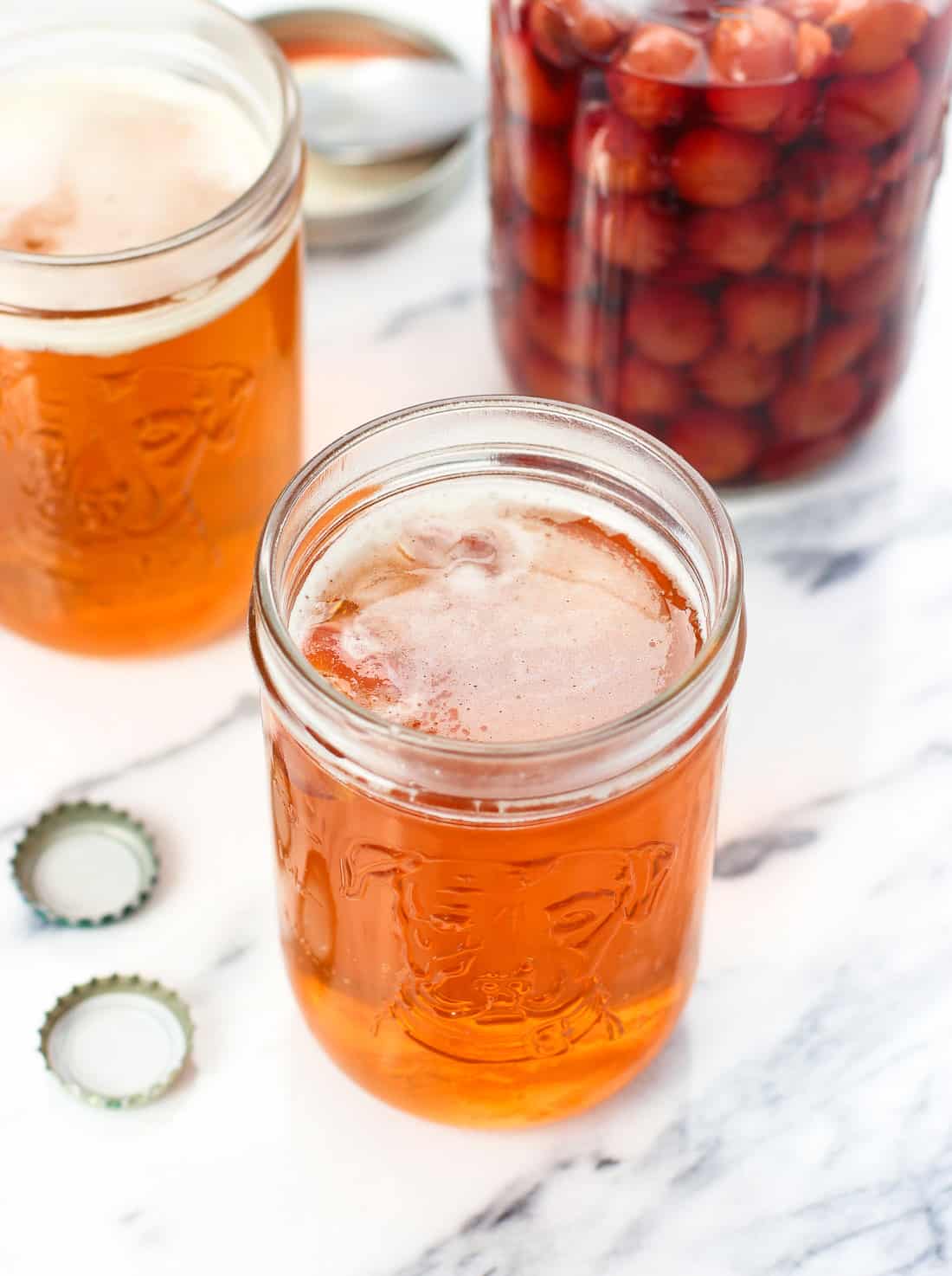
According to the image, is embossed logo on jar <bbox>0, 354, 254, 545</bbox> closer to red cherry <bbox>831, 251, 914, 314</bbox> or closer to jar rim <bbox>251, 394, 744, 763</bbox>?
jar rim <bbox>251, 394, 744, 763</bbox>

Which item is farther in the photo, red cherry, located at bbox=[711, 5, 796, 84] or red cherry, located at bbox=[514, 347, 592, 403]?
red cherry, located at bbox=[514, 347, 592, 403]

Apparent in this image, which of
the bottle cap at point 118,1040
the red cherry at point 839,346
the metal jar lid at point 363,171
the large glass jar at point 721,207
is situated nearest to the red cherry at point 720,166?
the large glass jar at point 721,207

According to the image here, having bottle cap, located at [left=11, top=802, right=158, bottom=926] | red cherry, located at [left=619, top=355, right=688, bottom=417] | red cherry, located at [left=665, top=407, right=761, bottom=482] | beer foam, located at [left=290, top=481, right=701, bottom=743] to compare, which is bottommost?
bottle cap, located at [left=11, top=802, right=158, bottom=926]

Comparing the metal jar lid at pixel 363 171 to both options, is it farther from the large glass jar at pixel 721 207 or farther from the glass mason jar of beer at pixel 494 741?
the glass mason jar of beer at pixel 494 741

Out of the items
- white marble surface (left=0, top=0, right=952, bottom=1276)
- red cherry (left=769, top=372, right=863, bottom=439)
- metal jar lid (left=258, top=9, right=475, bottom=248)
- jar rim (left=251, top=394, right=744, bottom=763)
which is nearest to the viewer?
jar rim (left=251, top=394, right=744, bottom=763)

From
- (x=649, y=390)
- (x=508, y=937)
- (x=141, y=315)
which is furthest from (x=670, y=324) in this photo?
(x=508, y=937)

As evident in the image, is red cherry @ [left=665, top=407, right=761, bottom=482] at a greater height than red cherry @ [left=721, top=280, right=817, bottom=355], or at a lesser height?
lesser

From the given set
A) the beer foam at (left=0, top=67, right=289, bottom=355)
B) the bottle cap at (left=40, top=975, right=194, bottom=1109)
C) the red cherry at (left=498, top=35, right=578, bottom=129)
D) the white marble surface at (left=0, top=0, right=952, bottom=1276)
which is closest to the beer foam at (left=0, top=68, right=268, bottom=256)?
→ the beer foam at (left=0, top=67, right=289, bottom=355)
